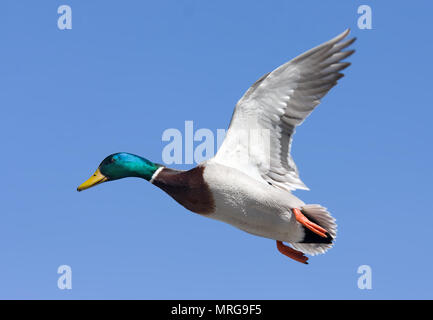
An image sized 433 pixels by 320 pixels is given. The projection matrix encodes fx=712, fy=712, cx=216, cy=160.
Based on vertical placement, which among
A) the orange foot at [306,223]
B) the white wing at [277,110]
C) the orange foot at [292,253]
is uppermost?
the white wing at [277,110]

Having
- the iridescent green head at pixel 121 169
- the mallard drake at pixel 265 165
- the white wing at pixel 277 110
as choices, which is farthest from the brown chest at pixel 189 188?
the white wing at pixel 277 110

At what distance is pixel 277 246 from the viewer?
796 cm

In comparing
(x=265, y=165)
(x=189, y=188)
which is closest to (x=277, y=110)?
(x=265, y=165)

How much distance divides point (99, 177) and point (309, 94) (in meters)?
2.50

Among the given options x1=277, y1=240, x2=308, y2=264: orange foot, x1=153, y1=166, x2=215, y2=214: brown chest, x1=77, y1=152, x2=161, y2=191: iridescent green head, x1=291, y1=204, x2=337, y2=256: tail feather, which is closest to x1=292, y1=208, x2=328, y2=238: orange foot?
x1=291, y1=204, x2=337, y2=256: tail feather

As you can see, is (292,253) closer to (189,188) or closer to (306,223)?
(306,223)

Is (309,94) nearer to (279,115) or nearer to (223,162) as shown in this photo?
(279,115)

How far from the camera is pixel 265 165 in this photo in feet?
24.3

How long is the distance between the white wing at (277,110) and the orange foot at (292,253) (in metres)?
0.82

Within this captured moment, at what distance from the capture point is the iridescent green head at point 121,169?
7.55m

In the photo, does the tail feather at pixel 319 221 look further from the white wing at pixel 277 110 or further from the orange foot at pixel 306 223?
the white wing at pixel 277 110

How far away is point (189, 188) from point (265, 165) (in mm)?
837

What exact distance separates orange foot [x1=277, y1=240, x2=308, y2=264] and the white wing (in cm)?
82

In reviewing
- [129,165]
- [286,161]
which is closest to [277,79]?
[286,161]
